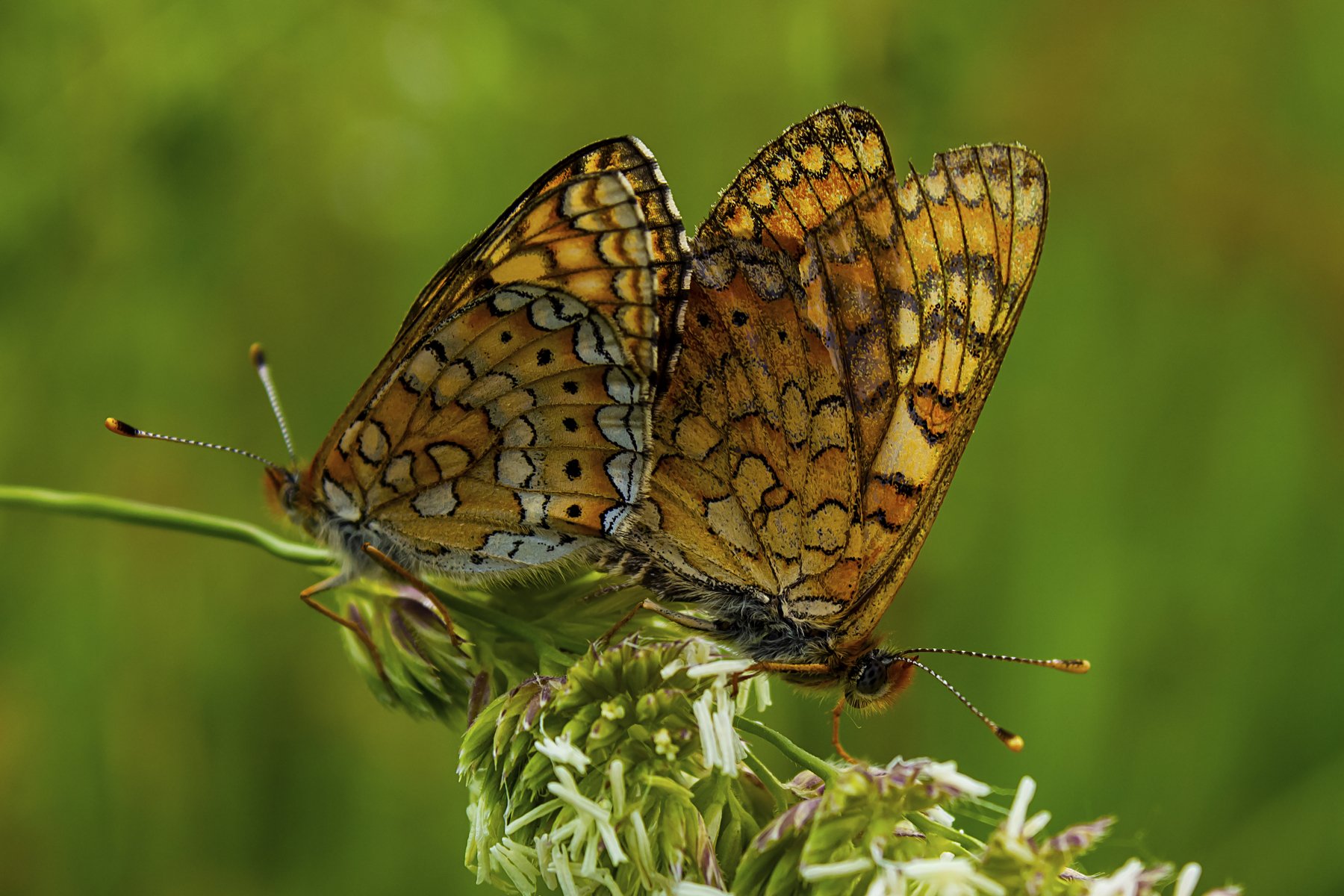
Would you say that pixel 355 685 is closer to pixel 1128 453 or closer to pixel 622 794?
pixel 622 794

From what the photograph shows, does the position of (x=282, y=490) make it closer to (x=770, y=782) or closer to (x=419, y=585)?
(x=419, y=585)

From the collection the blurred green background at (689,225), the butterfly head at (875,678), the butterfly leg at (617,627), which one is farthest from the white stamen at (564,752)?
the blurred green background at (689,225)

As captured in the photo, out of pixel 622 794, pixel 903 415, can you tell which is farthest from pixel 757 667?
pixel 903 415

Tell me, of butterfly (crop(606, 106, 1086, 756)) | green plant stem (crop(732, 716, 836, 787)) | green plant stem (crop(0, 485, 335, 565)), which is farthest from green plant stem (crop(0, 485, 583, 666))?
green plant stem (crop(732, 716, 836, 787))

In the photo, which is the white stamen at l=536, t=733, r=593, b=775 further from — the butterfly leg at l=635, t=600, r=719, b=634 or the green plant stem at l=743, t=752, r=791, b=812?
the butterfly leg at l=635, t=600, r=719, b=634

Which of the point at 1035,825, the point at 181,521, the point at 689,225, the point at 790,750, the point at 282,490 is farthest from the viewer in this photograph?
the point at 689,225

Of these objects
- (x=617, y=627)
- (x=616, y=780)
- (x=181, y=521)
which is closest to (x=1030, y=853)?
(x=616, y=780)

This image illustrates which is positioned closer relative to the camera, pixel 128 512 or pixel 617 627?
pixel 128 512

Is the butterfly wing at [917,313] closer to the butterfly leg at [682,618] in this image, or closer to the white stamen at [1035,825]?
the butterfly leg at [682,618]
